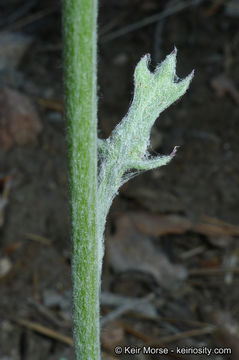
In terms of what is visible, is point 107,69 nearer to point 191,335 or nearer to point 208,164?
point 208,164

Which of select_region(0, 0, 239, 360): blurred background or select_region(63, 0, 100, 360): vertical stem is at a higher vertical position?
select_region(0, 0, 239, 360): blurred background

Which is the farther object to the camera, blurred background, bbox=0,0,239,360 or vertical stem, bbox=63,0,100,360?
blurred background, bbox=0,0,239,360

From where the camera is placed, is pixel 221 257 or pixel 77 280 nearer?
pixel 77 280

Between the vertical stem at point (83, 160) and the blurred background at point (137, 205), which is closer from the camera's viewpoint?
the vertical stem at point (83, 160)

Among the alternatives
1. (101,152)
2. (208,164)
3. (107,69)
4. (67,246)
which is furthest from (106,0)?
(101,152)
